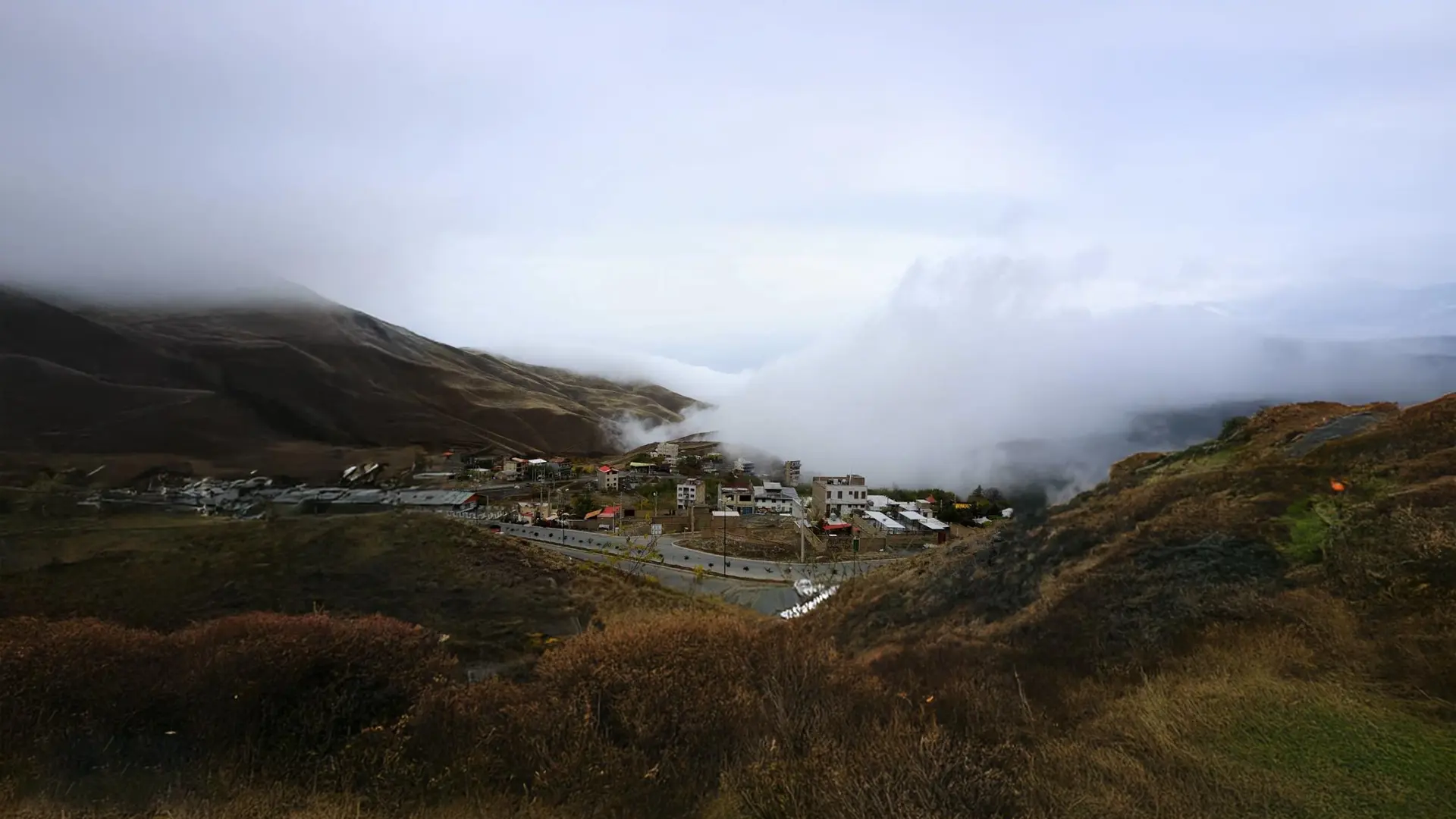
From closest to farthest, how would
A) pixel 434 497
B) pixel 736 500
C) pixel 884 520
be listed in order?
pixel 434 497
pixel 884 520
pixel 736 500

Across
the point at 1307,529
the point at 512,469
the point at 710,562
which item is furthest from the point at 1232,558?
the point at 512,469

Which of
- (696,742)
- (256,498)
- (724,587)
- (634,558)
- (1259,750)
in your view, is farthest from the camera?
(724,587)

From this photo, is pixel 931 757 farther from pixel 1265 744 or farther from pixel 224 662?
pixel 224 662

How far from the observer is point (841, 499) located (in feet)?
138

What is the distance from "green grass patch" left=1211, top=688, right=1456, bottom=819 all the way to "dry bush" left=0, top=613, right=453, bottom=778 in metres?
7.18

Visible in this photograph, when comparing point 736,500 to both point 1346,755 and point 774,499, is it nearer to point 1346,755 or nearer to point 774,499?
point 774,499

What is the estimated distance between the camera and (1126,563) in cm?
853

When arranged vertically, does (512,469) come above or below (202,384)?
below

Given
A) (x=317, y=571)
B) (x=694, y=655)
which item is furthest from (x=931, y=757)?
(x=317, y=571)

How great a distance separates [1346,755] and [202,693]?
9601 mm

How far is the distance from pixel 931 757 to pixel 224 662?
23.0ft

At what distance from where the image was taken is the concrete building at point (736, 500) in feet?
143

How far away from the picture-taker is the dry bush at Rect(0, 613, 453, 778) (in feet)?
17.5

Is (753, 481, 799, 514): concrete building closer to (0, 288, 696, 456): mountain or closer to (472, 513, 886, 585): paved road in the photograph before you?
(472, 513, 886, 585): paved road
